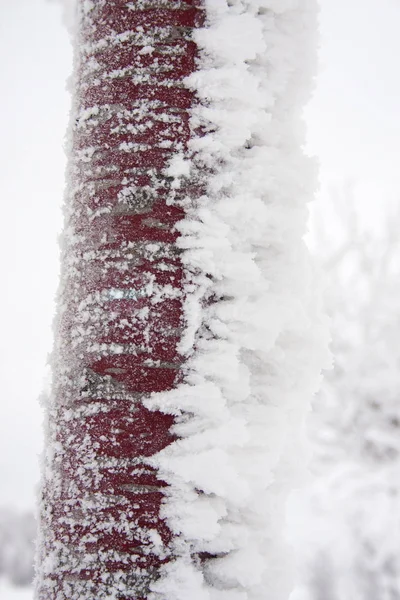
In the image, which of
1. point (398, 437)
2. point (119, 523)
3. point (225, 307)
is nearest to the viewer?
point (119, 523)

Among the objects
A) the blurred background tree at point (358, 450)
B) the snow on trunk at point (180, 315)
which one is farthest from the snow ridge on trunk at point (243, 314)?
the blurred background tree at point (358, 450)

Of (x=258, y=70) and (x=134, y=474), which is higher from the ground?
(x=258, y=70)

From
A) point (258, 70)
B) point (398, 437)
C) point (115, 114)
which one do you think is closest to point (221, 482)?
point (115, 114)

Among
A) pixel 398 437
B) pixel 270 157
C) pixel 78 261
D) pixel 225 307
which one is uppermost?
pixel 398 437

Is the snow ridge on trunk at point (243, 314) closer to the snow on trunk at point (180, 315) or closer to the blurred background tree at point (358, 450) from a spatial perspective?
the snow on trunk at point (180, 315)

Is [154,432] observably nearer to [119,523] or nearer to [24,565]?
[119,523]

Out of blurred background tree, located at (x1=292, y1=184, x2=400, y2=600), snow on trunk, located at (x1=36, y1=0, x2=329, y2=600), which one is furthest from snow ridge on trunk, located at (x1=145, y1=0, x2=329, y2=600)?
blurred background tree, located at (x1=292, y1=184, x2=400, y2=600)

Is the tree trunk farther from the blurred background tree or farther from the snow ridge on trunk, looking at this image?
the blurred background tree

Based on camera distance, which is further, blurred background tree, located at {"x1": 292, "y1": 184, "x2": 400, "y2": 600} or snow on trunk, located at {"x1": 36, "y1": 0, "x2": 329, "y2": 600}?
blurred background tree, located at {"x1": 292, "y1": 184, "x2": 400, "y2": 600}
